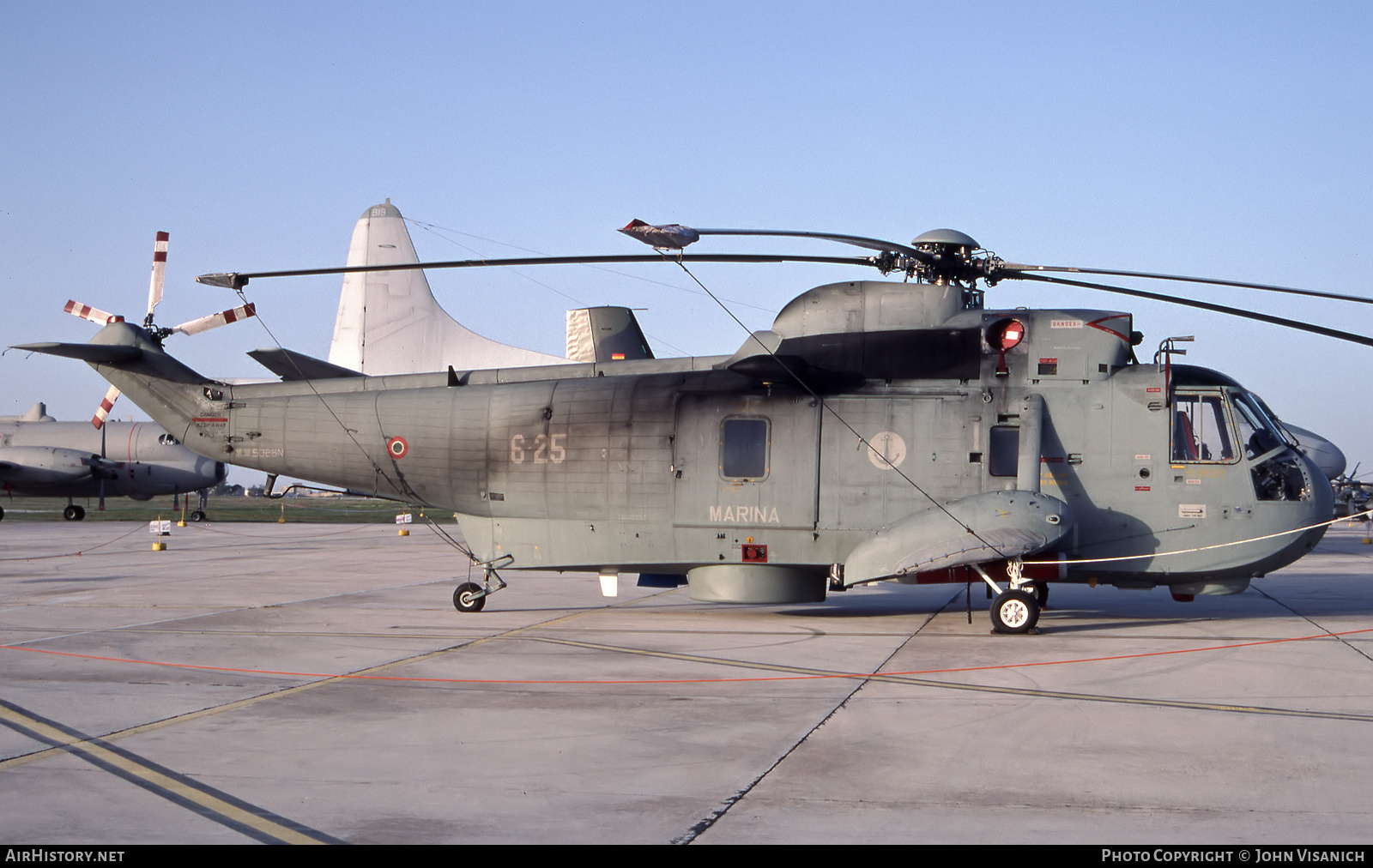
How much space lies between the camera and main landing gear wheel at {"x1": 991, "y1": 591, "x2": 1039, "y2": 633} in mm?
12445

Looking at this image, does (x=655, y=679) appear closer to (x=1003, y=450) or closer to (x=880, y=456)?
(x=880, y=456)

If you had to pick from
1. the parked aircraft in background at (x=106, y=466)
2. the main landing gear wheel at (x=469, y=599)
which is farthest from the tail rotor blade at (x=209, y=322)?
the parked aircraft in background at (x=106, y=466)

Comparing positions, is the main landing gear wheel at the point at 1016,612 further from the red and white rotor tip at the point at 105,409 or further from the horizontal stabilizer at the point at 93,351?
the red and white rotor tip at the point at 105,409

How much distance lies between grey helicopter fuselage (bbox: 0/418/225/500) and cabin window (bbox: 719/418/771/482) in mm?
37160

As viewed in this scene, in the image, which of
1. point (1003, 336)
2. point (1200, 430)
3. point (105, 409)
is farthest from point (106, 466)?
point (1200, 430)

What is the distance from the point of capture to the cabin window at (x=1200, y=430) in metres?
13.0

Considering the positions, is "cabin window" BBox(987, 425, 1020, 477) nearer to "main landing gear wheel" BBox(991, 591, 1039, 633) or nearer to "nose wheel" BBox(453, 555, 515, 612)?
"main landing gear wheel" BBox(991, 591, 1039, 633)

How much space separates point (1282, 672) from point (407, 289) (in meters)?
24.1

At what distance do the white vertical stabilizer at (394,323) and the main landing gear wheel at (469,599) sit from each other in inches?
589

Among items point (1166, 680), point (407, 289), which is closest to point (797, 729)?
point (1166, 680)

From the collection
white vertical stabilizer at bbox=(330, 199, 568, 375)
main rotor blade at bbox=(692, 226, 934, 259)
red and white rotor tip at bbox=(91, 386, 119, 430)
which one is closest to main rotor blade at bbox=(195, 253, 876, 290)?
main rotor blade at bbox=(692, 226, 934, 259)

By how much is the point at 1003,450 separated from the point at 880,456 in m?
1.46

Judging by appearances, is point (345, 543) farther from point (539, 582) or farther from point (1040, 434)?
point (1040, 434)

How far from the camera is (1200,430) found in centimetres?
1306
